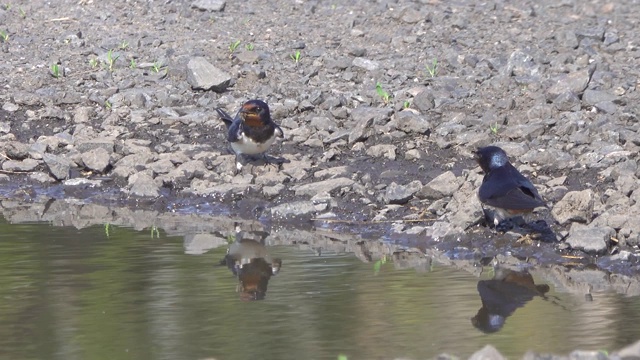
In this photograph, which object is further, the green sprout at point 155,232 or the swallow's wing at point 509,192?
the green sprout at point 155,232

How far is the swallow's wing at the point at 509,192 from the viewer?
28.7ft

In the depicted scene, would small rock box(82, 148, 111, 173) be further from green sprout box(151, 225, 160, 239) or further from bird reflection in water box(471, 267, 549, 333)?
bird reflection in water box(471, 267, 549, 333)

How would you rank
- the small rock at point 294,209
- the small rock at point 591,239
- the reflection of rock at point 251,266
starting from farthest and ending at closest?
the small rock at point 294,209 → the small rock at point 591,239 → the reflection of rock at point 251,266

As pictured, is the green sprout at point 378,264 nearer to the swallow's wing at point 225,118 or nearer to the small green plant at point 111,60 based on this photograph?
the swallow's wing at point 225,118

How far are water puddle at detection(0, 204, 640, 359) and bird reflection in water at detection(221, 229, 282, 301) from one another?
0.5 inches

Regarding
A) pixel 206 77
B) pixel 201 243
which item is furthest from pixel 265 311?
pixel 206 77

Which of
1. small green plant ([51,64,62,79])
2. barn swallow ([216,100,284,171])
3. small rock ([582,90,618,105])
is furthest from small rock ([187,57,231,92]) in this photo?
small rock ([582,90,618,105])

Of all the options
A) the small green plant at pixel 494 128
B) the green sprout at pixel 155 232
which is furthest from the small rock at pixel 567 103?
the green sprout at pixel 155 232

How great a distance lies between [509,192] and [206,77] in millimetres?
5065

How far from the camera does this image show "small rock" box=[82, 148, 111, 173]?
460 inches

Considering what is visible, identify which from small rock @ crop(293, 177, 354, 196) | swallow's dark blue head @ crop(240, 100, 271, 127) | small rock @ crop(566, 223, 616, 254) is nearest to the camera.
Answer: small rock @ crop(566, 223, 616, 254)

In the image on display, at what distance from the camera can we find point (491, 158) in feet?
30.6

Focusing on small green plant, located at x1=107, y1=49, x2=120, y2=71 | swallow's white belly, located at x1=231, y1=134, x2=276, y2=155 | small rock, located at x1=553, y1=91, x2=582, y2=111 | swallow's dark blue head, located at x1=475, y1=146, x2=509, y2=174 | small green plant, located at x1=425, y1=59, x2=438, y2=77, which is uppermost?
small green plant, located at x1=107, y1=49, x2=120, y2=71

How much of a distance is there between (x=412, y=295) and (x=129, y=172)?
440cm
